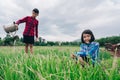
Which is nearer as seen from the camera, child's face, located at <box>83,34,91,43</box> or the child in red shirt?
child's face, located at <box>83,34,91,43</box>

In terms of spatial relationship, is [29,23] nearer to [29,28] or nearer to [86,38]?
[29,28]

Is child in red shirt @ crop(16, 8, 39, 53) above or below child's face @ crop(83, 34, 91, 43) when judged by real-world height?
above

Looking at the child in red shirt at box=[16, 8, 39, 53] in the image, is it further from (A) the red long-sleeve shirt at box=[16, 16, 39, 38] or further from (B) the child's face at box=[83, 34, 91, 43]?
(B) the child's face at box=[83, 34, 91, 43]

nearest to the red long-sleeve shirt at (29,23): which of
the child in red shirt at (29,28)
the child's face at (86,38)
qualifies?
the child in red shirt at (29,28)

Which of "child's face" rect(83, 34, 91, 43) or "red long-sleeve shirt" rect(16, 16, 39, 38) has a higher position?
"red long-sleeve shirt" rect(16, 16, 39, 38)

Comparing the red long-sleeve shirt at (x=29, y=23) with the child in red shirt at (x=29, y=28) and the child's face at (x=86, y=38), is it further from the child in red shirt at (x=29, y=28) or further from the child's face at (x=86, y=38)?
the child's face at (x=86, y=38)

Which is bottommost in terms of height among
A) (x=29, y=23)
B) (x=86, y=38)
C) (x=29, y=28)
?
(x=86, y=38)

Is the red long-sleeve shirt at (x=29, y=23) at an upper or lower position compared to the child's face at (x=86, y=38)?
upper

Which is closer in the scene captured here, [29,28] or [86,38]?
[86,38]

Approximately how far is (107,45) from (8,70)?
13029mm

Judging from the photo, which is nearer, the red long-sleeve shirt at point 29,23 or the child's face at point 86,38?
the child's face at point 86,38

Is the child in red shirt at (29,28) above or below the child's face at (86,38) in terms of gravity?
above

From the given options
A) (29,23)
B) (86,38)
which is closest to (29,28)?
(29,23)

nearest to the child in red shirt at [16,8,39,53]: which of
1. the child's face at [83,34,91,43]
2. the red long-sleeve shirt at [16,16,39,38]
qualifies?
the red long-sleeve shirt at [16,16,39,38]
